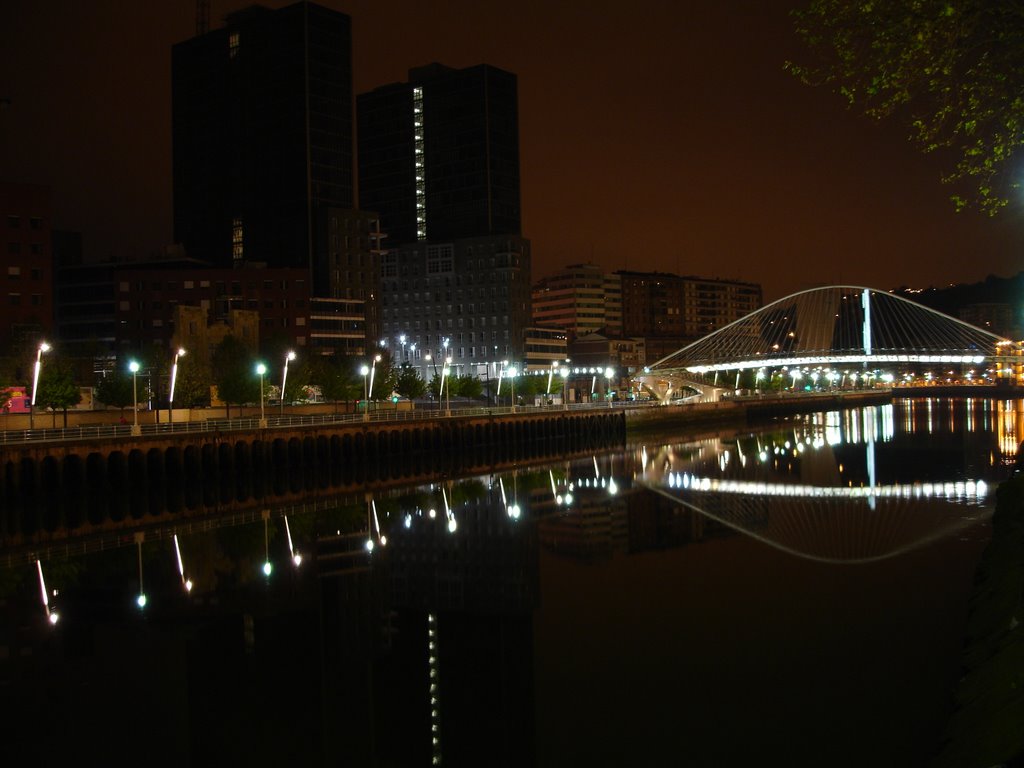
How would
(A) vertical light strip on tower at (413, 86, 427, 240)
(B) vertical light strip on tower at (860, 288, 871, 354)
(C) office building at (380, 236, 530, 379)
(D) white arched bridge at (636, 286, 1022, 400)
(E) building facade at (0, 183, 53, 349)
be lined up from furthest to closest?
(A) vertical light strip on tower at (413, 86, 427, 240)
(C) office building at (380, 236, 530, 379)
(B) vertical light strip on tower at (860, 288, 871, 354)
(D) white arched bridge at (636, 286, 1022, 400)
(E) building facade at (0, 183, 53, 349)

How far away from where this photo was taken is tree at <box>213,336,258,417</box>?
218ft

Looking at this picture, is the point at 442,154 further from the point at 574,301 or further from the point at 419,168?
the point at 574,301

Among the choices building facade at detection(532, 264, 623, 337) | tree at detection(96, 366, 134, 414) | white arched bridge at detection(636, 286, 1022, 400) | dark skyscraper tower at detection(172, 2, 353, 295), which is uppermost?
dark skyscraper tower at detection(172, 2, 353, 295)

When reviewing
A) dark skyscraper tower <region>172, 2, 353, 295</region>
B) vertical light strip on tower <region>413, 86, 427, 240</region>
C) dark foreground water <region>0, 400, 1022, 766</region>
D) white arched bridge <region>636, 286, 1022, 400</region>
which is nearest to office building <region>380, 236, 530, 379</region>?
vertical light strip on tower <region>413, 86, 427, 240</region>

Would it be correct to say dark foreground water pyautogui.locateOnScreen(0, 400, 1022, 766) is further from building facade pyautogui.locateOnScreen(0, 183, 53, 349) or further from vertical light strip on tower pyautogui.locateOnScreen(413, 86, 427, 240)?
vertical light strip on tower pyautogui.locateOnScreen(413, 86, 427, 240)

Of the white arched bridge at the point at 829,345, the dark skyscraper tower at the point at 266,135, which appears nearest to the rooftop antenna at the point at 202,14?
the dark skyscraper tower at the point at 266,135

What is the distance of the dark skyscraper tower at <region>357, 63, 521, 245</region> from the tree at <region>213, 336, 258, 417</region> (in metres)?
99.5

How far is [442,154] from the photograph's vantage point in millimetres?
178000

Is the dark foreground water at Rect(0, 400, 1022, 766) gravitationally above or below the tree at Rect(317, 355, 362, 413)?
below

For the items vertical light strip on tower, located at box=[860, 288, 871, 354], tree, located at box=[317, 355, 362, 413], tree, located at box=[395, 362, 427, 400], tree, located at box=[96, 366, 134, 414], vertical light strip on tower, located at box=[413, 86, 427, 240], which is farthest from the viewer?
vertical light strip on tower, located at box=[413, 86, 427, 240]

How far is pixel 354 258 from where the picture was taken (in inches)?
4943

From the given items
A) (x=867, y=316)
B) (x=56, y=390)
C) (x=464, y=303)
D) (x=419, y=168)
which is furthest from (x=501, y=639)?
(x=419, y=168)

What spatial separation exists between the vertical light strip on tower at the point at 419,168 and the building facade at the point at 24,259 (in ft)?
349

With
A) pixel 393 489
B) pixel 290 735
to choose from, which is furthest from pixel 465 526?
pixel 290 735
